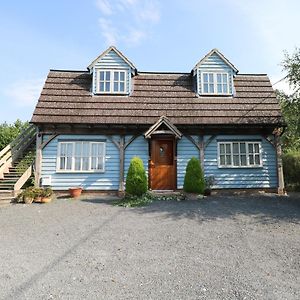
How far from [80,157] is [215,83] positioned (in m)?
8.69

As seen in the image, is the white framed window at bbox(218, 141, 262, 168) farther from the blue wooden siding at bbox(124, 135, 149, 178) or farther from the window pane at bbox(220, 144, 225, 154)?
the blue wooden siding at bbox(124, 135, 149, 178)

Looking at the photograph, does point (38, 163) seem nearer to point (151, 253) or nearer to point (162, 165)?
point (162, 165)

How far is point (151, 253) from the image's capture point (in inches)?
239

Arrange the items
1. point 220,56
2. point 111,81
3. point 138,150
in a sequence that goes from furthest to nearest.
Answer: point 220,56 < point 111,81 < point 138,150

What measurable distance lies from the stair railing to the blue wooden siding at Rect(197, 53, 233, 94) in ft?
33.3

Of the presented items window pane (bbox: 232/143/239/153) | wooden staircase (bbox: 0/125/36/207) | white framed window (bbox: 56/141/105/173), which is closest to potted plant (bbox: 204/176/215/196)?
window pane (bbox: 232/143/239/153)

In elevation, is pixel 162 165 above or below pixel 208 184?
above

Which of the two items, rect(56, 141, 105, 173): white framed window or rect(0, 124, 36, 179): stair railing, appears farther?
rect(56, 141, 105, 173): white framed window

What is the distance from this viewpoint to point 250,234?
7273 millimetres

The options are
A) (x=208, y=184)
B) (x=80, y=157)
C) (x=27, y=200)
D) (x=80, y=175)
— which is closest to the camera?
(x=27, y=200)

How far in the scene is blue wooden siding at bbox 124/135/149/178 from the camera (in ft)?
45.4

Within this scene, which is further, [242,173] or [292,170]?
[292,170]

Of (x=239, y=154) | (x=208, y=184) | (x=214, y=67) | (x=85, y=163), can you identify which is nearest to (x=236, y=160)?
(x=239, y=154)

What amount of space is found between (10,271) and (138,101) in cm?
1096
